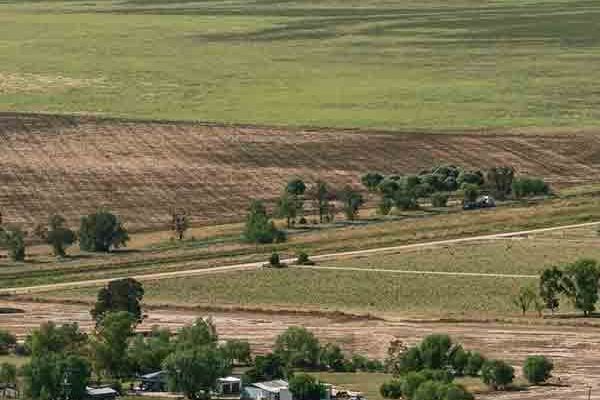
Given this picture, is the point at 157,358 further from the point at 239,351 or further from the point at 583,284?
the point at 583,284

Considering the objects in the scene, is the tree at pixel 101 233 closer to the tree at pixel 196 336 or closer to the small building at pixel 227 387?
the tree at pixel 196 336

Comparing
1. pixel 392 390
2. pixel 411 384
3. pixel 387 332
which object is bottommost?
pixel 392 390

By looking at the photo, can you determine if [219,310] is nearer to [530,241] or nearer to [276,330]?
[276,330]

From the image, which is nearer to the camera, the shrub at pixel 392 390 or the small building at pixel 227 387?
the shrub at pixel 392 390

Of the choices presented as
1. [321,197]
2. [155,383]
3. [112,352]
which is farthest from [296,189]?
[155,383]

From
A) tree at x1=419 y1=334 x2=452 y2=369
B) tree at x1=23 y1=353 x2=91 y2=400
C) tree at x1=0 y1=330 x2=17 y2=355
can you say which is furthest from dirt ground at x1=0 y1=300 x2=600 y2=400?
tree at x1=23 y1=353 x2=91 y2=400

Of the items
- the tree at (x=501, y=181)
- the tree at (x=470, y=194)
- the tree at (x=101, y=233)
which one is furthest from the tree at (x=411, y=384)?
the tree at (x=501, y=181)
